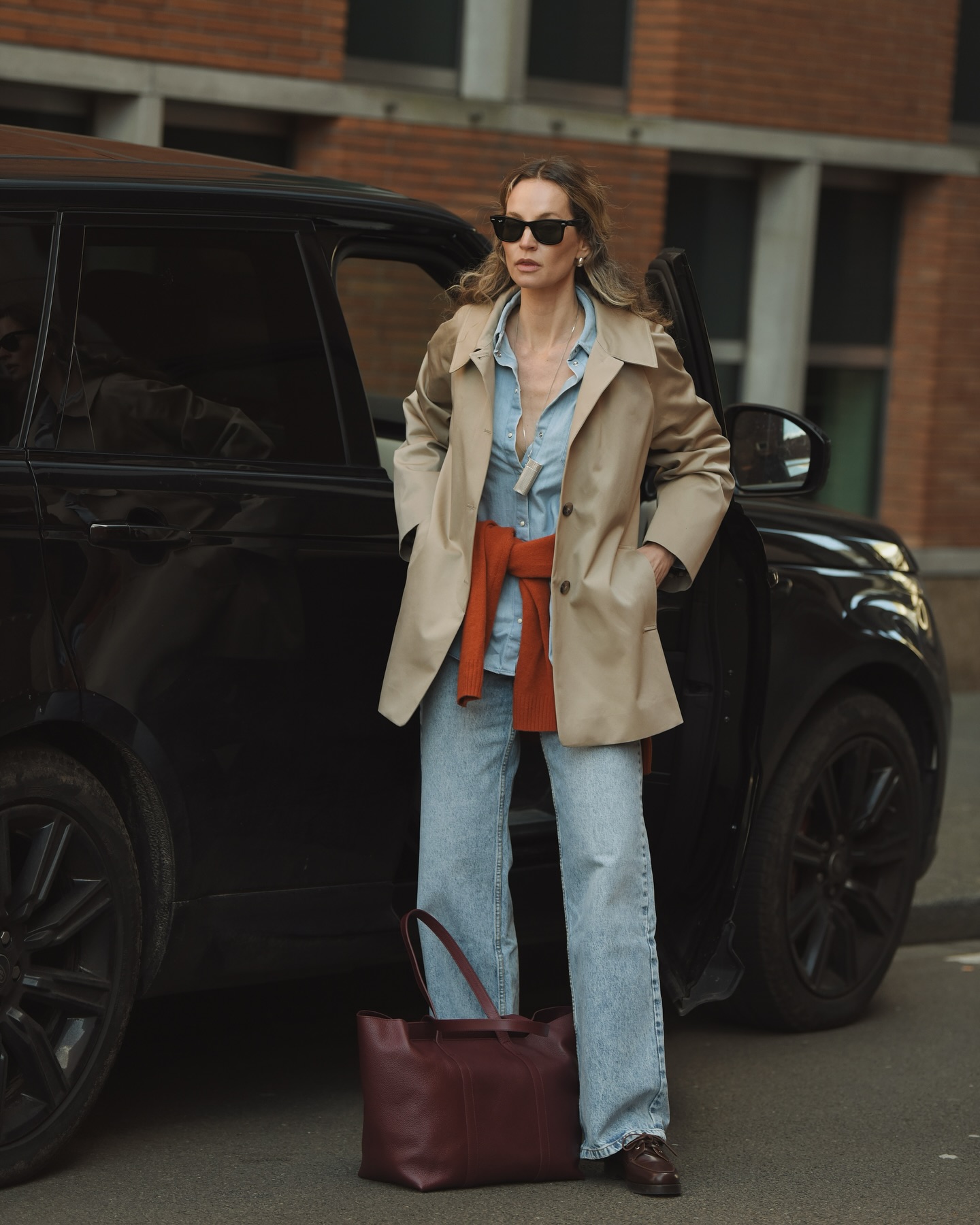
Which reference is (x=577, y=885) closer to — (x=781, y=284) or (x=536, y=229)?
(x=536, y=229)

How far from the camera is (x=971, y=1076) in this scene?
5109mm

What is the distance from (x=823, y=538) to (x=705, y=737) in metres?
0.95

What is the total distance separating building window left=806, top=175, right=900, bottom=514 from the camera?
11805 mm

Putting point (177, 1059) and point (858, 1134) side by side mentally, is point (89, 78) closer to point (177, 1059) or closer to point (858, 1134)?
point (177, 1059)

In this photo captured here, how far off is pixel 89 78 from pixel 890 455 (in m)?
5.36

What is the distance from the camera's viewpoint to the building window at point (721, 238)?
36.8 ft

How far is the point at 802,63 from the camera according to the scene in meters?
11.0

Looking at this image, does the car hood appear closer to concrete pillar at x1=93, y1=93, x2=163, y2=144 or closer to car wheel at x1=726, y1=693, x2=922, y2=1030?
car wheel at x1=726, y1=693, x2=922, y2=1030

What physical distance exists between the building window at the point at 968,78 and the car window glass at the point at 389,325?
6782 mm

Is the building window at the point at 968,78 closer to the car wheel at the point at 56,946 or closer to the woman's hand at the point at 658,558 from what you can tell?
the woman's hand at the point at 658,558

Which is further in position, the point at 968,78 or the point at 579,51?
the point at 968,78

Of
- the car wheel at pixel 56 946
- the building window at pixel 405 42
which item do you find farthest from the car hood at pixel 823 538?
the building window at pixel 405 42

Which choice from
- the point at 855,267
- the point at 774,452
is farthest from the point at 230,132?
the point at 774,452

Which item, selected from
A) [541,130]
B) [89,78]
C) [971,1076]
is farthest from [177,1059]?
[541,130]
